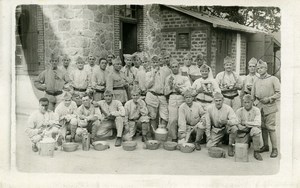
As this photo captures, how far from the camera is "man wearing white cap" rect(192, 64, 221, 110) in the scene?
4.46m

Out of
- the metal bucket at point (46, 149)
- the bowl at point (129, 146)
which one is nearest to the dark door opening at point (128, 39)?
the bowl at point (129, 146)

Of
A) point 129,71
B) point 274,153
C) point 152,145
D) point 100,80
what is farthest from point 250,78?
point 100,80

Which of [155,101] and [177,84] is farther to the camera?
[155,101]

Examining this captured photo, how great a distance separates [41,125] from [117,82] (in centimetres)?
114

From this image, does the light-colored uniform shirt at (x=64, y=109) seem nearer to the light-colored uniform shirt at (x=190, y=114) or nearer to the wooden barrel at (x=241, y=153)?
the light-colored uniform shirt at (x=190, y=114)

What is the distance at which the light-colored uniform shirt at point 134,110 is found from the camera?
4625 mm

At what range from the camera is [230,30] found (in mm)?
5762

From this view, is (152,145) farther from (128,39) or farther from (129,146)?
(128,39)

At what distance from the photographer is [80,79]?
4.69 m

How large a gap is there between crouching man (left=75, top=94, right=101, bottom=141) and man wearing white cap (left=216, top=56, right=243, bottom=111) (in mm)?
1500

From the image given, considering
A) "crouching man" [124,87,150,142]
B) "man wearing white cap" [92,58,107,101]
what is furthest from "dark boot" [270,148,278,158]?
"man wearing white cap" [92,58,107,101]
